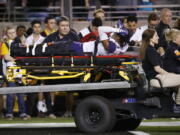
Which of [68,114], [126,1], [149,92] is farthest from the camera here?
[126,1]

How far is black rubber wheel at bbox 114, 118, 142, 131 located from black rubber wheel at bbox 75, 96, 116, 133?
32.5 inches

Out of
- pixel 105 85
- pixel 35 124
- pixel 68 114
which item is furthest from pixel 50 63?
pixel 68 114

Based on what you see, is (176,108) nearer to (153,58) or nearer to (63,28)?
(153,58)

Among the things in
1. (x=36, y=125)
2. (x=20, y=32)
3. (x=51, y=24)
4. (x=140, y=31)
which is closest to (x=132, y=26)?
(x=140, y=31)

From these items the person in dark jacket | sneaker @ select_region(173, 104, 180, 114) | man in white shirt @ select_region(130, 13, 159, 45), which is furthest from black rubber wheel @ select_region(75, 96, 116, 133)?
man in white shirt @ select_region(130, 13, 159, 45)

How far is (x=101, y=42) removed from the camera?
16.4 metres

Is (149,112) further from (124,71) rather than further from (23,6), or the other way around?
(23,6)

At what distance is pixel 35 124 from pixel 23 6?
29.8 ft

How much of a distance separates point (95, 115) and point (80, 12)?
11288 mm

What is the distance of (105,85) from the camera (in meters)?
14.9

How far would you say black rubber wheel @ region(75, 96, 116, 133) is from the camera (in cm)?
1472

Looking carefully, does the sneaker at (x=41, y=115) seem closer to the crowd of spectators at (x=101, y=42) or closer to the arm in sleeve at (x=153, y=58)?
Answer: the crowd of spectators at (x=101, y=42)

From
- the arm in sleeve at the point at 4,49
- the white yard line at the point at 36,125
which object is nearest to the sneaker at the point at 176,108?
the white yard line at the point at 36,125

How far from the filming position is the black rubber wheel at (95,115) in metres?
14.7
